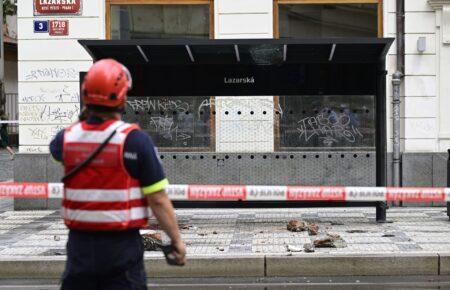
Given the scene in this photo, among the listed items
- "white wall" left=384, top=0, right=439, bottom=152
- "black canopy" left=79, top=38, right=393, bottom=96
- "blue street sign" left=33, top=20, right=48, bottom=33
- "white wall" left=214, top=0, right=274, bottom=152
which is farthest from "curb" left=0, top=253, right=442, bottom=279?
"blue street sign" left=33, top=20, right=48, bottom=33

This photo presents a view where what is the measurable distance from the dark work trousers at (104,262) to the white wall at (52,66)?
9051mm

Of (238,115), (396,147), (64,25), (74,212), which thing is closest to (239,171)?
(238,115)

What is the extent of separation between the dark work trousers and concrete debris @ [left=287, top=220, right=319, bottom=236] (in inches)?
236

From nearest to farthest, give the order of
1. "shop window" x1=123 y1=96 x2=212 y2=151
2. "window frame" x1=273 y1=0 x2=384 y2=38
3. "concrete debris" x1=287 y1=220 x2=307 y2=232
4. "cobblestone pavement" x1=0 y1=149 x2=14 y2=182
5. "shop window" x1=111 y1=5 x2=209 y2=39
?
"concrete debris" x1=287 y1=220 x2=307 y2=232
"shop window" x1=123 y1=96 x2=212 y2=151
"window frame" x1=273 y1=0 x2=384 y2=38
"shop window" x1=111 y1=5 x2=209 y2=39
"cobblestone pavement" x1=0 y1=149 x2=14 y2=182

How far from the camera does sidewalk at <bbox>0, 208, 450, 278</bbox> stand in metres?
7.41

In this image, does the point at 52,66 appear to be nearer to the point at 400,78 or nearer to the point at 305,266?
the point at 400,78

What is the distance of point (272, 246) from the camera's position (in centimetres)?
822

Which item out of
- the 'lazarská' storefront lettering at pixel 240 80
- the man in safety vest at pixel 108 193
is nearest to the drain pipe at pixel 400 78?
the 'lazarská' storefront lettering at pixel 240 80

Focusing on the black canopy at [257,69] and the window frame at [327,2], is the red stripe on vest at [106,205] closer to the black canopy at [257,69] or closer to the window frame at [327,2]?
the black canopy at [257,69]

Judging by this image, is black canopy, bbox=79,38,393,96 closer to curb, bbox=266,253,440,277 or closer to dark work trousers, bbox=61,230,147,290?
curb, bbox=266,253,440,277

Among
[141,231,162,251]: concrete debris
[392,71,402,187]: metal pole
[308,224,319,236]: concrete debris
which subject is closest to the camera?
[141,231,162,251]: concrete debris

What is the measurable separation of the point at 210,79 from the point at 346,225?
3035 millimetres

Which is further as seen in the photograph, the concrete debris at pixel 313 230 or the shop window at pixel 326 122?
the shop window at pixel 326 122

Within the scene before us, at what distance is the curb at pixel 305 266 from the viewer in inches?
291
